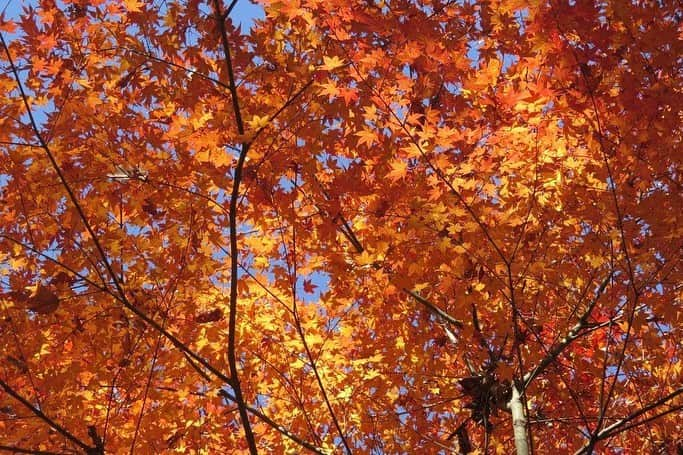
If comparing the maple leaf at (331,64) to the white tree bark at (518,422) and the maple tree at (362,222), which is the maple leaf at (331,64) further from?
the white tree bark at (518,422)

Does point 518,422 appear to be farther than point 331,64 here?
Yes

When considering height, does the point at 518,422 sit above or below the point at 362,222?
below

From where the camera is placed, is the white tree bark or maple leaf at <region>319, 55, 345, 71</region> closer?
maple leaf at <region>319, 55, 345, 71</region>

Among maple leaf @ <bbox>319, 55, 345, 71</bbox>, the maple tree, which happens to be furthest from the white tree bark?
maple leaf @ <bbox>319, 55, 345, 71</bbox>

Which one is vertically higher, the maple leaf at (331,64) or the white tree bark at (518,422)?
the maple leaf at (331,64)

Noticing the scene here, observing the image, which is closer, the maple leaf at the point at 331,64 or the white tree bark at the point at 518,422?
the maple leaf at the point at 331,64

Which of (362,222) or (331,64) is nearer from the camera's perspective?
(331,64)

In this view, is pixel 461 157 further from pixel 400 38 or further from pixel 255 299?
pixel 255 299

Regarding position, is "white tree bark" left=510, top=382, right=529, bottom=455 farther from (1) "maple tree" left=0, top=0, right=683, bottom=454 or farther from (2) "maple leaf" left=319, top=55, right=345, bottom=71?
(2) "maple leaf" left=319, top=55, right=345, bottom=71

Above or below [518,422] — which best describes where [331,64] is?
above

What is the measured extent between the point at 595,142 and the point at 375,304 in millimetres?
2453

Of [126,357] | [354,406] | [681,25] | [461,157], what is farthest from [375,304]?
[681,25]

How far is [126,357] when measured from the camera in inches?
186

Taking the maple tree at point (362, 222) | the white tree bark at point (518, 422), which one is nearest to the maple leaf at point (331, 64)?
the maple tree at point (362, 222)
